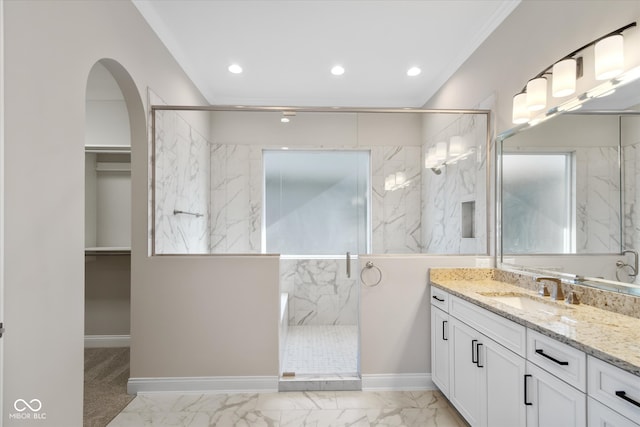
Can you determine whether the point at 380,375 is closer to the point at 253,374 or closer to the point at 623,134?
the point at 253,374

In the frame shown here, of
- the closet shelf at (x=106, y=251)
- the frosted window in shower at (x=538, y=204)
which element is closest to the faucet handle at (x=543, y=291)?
the frosted window in shower at (x=538, y=204)

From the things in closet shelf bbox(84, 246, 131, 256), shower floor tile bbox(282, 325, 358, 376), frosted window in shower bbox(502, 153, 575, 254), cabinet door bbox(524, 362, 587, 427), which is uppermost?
frosted window in shower bbox(502, 153, 575, 254)

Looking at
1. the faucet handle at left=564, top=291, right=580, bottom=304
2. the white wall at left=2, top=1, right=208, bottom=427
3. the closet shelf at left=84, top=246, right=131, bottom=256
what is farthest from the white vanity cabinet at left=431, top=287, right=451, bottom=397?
the closet shelf at left=84, top=246, right=131, bottom=256

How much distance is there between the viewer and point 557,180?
→ 6.94ft

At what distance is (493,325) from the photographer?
183 centimetres

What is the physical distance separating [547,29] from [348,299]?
2.39 meters

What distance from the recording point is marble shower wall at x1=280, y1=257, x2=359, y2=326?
3.18 metres

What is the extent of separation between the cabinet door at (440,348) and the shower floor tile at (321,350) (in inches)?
23.7

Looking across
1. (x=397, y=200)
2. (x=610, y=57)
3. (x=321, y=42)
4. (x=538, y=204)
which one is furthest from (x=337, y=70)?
(x=610, y=57)

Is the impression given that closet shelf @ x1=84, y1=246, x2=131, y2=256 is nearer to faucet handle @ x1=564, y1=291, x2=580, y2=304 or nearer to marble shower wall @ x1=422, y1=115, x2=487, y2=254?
marble shower wall @ x1=422, y1=115, x2=487, y2=254

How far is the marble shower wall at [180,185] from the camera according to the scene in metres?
2.85

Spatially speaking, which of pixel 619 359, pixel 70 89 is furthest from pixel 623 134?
pixel 70 89

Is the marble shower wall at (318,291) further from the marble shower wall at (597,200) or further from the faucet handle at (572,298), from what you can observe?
the marble shower wall at (597,200)

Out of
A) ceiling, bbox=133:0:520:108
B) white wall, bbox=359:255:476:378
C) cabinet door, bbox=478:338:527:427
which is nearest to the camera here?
cabinet door, bbox=478:338:527:427
